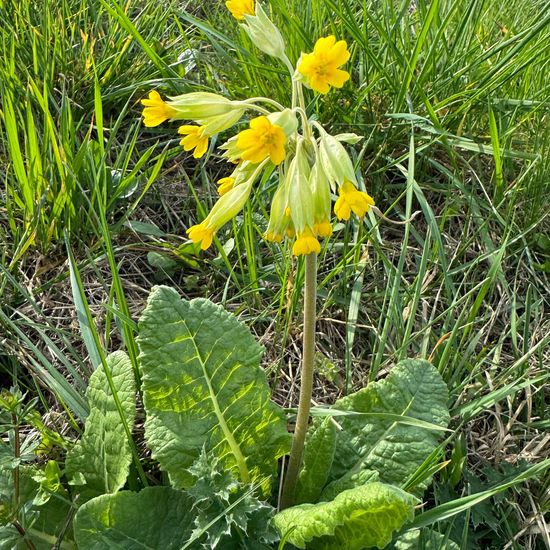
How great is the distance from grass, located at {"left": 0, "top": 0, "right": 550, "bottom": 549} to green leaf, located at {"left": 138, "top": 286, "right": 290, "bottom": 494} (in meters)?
0.15

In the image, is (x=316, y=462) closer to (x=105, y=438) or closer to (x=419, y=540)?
(x=419, y=540)

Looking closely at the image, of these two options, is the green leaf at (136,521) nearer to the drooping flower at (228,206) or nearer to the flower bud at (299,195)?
the drooping flower at (228,206)

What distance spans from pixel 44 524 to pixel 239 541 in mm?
548

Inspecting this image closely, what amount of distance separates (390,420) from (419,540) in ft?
1.12

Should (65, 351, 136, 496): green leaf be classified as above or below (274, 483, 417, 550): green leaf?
above

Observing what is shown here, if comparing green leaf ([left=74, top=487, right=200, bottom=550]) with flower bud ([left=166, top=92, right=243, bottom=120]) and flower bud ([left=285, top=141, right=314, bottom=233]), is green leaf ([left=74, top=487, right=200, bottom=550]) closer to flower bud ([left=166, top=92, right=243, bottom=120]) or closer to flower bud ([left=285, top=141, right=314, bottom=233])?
flower bud ([left=285, top=141, right=314, bottom=233])

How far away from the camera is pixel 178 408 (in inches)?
83.0

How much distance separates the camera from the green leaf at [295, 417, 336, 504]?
203cm

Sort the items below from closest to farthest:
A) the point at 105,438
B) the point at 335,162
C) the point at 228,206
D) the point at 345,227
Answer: the point at 335,162 → the point at 228,206 → the point at 105,438 → the point at 345,227

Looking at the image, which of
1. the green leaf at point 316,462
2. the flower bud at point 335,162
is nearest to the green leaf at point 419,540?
the green leaf at point 316,462

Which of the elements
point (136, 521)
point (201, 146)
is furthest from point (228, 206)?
point (136, 521)

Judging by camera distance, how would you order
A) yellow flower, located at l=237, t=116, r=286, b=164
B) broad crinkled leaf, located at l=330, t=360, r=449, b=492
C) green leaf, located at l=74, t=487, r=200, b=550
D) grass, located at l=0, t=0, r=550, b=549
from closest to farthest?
1. yellow flower, located at l=237, t=116, r=286, b=164
2. green leaf, located at l=74, t=487, r=200, b=550
3. broad crinkled leaf, located at l=330, t=360, r=449, b=492
4. grass, located at l=0, t=0, r=550, b=549

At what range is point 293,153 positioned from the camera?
1697mm

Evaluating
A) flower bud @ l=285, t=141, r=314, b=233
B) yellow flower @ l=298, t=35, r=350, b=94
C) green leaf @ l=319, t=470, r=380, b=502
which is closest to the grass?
green leaf @ l=319, t=470, r=380, b=502
